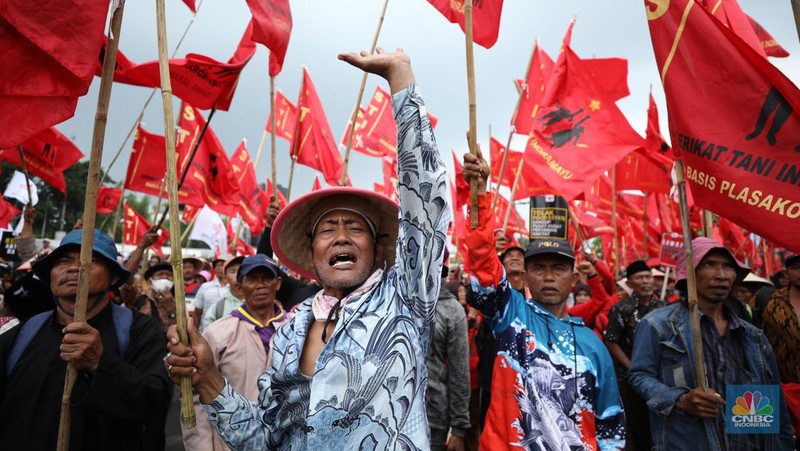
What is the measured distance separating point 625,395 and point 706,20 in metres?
3.95

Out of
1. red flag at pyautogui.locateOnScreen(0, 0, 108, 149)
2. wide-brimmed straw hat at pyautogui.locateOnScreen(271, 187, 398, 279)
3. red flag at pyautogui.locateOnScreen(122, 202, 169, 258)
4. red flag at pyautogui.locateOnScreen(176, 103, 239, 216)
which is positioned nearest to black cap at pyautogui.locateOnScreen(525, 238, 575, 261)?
wide-brimmed straw hat at pyautogui.locateOnScreen(271, 187, 398, 279)

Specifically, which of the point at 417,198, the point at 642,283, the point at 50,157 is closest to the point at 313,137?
the point at 50,157

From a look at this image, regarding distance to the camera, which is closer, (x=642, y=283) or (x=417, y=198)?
(x=417, y=198)

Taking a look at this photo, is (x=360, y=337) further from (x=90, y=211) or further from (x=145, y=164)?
(x=145, y=164)

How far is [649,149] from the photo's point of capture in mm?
7707

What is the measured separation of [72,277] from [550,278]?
8.01 feet

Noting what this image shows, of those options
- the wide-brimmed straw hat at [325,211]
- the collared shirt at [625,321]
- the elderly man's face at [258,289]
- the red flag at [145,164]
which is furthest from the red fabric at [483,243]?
the red flag at [145,164]

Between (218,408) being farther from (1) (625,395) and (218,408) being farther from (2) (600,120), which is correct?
(2) (600,120)

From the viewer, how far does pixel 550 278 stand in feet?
10.2

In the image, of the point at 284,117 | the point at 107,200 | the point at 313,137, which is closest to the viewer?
the point at 313,137

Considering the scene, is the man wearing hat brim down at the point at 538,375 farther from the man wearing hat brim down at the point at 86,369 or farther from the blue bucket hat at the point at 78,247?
the blue bucket hat at the point at 78,247

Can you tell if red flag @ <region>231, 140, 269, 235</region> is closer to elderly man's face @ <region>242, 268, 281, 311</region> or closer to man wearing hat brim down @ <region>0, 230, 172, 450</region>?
elderly man's face @ <region>242, 268, 281, 311</region>

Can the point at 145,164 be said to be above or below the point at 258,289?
above

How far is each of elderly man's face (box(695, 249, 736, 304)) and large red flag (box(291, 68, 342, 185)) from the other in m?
5.57
